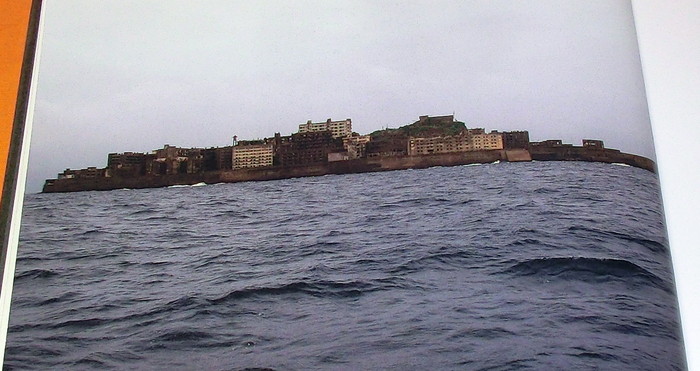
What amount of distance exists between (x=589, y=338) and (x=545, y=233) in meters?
0.34

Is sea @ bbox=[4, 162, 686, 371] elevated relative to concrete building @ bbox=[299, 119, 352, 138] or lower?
lower

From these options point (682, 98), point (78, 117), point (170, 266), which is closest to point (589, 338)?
point (682, 98)

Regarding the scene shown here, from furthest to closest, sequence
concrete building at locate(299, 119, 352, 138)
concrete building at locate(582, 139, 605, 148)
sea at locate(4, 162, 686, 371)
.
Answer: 1. concrete building at locate(299, 119, 352, 138)
2. concrete building at locate(582, 139, 605, 148)
3. sea at locate(4, 162, 686, 371)

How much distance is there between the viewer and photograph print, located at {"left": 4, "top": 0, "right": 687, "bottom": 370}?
1434 mm

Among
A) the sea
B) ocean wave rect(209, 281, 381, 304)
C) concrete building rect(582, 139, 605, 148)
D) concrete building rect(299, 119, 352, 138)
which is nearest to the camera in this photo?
the sea

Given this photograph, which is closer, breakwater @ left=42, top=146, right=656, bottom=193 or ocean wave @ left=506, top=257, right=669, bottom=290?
ocean wave @ left=506, top=257, right=669, bottom=290

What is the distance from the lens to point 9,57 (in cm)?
172

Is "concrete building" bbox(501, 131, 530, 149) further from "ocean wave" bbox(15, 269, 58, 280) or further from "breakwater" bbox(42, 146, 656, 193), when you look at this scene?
"ocean wave" bbox(15, 269, 58, 280)

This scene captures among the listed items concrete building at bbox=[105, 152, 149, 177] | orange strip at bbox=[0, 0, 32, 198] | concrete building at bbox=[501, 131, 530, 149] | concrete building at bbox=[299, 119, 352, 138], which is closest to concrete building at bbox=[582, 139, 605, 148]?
concrete building at bbox=[501, 131, 530, 149]

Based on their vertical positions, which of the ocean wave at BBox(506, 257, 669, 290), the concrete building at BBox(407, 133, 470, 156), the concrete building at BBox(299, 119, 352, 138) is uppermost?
the concrete building at BBox(299, 119, 352, 138)

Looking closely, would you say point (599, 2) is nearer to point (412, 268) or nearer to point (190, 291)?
point (412, 268)

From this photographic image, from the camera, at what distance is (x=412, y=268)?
1532 millimetres

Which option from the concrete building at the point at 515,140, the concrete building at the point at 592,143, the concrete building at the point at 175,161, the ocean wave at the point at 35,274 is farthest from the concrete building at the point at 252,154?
the concrete building at the point at 592,143

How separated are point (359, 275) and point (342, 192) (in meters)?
0.33
